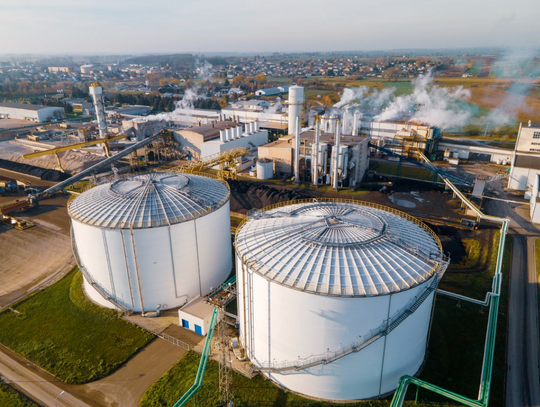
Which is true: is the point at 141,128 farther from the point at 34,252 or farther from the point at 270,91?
the point at 270,91

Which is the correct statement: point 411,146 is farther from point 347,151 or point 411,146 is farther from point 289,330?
point 289,330

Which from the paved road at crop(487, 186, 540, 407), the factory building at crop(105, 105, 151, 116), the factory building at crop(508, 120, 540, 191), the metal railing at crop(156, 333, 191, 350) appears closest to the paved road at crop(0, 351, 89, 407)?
the metal railing at crop(156, 333, 191, 350)

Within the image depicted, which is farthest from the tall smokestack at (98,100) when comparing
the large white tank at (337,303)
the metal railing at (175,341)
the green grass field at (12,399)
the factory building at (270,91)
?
the factory building at (270,91)

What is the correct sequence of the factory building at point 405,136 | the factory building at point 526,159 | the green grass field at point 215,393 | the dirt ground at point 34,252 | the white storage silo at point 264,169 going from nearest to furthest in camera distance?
the green grass field at point 215,393, the dirt ground at point 34,252, the factory building at point 526,159, the white storage silo at point 264,169, the factory building at point 405,136

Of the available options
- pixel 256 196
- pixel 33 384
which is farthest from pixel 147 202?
pixel 256 196

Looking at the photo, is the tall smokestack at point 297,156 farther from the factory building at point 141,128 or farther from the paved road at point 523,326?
the factory building at point 141,128

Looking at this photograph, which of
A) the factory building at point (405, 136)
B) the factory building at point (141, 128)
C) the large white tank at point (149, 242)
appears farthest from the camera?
the factory building at point (141, 128)
